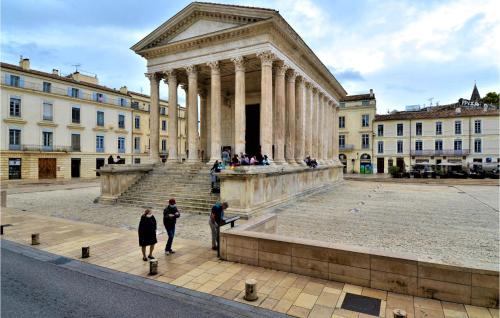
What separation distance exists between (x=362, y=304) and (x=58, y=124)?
129 ft

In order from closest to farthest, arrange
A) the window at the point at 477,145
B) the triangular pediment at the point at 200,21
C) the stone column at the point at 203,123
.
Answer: the triangular pediment at the point at 200,21 → the stone column at the point at 203,123 → the window at the point at 477,145

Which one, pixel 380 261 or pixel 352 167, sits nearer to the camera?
pixel 380 261

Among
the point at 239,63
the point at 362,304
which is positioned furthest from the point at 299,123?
the point at 362,304

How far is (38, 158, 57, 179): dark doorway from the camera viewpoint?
33.2 meters

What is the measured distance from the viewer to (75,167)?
1444 inches

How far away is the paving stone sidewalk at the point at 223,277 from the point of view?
476 cm

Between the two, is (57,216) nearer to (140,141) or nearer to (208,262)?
(208,262)

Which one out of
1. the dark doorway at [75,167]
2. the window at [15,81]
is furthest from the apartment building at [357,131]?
the window at [15,81]

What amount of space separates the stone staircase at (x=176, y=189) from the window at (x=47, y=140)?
74.3 feet

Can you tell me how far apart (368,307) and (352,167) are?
160 ft

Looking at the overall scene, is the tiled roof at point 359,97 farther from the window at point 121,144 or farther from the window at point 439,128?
the window at point 121,144

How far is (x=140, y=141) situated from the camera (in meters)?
45.4

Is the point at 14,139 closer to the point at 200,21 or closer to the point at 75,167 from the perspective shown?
the point at 75,167

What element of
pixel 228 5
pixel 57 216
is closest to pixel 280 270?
pixel 57 216
